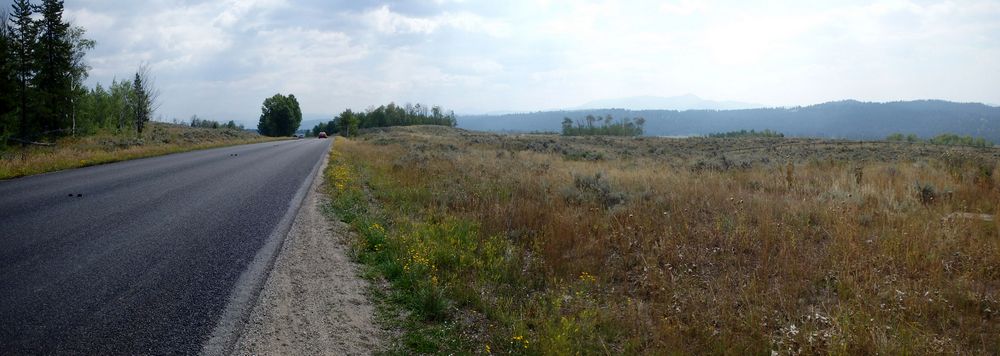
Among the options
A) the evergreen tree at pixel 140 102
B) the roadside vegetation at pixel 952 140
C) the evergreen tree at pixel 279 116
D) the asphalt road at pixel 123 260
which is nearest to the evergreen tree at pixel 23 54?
the evergreen tree at pixel 140 102

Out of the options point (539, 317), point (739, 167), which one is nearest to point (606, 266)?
point (539, 317)

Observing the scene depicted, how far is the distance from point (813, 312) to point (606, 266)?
220cm

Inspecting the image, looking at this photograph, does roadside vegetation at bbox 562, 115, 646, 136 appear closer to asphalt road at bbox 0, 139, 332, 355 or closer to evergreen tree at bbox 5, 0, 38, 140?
evergreen tree at bbox 5, 0, 38, 140

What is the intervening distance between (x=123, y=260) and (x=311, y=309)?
255 cm

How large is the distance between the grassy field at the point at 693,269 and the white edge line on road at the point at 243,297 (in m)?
1.12

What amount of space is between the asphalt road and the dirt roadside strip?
0.34 m

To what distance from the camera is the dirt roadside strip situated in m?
3.66

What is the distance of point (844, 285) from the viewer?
16.2ft

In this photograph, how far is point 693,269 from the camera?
5664mm

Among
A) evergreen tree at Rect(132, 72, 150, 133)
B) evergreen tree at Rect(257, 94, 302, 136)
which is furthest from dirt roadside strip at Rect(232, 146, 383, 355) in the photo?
evergreen tree at Rect(257, 94, 302, 136)

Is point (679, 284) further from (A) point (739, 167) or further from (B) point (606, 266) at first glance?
(A) point (739, 167)

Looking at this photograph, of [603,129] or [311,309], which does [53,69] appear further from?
[603,129]

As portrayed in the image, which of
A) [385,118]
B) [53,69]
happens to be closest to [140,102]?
[53,69]

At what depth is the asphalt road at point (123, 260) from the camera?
3465mm
